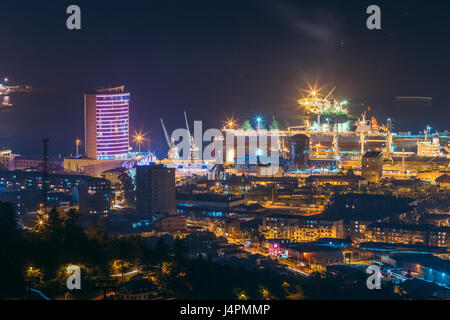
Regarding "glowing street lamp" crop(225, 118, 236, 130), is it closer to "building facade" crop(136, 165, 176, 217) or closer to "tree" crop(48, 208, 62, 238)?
"building facade" crop(136, 165, 176, 217)

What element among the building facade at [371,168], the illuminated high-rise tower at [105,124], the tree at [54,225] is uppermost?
the illuminated high-rise tower at [105,124]

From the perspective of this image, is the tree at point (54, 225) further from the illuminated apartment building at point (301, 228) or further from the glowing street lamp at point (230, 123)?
the glowing street lamp at point (230, 123)

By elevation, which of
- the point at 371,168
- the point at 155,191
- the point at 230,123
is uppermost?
the point at 230,123

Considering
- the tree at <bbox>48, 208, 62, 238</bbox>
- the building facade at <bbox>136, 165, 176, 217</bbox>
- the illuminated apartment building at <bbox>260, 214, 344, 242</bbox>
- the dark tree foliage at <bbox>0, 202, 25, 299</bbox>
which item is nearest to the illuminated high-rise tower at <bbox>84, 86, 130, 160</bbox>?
the building facade at <bbox>136, 165, 176, 217</bbox>

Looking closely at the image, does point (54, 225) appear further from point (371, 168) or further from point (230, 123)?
A: point (230, 123)

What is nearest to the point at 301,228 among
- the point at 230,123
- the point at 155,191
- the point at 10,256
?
the point at 155,191

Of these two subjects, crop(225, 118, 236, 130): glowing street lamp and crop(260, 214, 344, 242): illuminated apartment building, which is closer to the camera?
crop(260, 214, 344, 242): illuminated apartment building

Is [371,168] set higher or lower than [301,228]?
higher

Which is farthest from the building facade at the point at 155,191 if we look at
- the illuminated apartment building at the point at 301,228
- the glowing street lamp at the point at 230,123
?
the glowing street lamp at the point at 230,123
